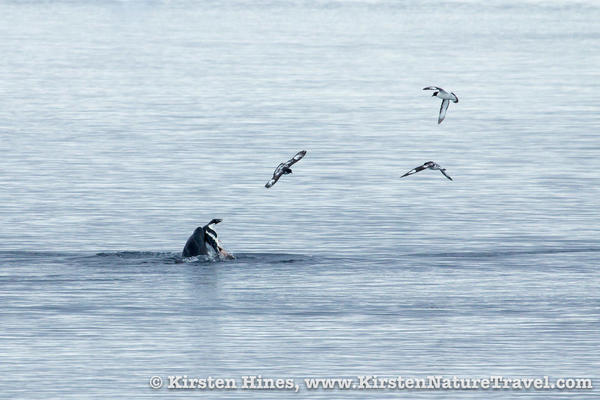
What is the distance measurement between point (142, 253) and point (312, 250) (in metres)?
4.41

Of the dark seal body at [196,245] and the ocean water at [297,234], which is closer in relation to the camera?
the ocean water at [297,234]

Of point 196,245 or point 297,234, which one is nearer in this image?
point 196,245

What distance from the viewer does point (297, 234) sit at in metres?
42.1

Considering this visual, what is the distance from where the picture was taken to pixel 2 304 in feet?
108

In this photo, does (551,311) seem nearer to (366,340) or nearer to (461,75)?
(366,340)

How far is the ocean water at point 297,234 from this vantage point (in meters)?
29.0

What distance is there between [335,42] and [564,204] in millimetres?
99422

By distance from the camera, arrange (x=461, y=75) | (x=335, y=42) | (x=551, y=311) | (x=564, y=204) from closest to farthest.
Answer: (x=551, y=311) → (x=564, y=204) → (x=461, y=75) → (x=335, y=42)

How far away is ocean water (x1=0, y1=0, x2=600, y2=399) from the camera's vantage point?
95.3 ft

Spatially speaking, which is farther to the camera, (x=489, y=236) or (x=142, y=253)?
(x=489, y=236)

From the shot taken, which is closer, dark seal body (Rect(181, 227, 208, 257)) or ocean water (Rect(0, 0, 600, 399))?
ocean water (Rect(0, 0, 600, 399))

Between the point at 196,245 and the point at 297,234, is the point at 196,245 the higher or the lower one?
the higher one

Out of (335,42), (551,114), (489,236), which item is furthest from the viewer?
(335,42)

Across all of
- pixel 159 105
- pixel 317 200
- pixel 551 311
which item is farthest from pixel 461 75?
pixel 551 311
